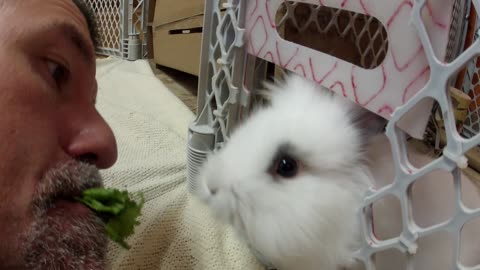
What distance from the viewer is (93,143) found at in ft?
1.73

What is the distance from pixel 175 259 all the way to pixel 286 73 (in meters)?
0.39

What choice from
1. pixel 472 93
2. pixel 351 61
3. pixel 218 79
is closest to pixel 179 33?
pixel 218 79

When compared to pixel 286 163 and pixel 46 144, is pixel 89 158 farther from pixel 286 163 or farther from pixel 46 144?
pixel 286 163

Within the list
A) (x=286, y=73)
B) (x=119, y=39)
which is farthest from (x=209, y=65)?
(x=119, y=39)

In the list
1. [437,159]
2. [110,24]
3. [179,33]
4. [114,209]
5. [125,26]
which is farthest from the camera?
[110,24]

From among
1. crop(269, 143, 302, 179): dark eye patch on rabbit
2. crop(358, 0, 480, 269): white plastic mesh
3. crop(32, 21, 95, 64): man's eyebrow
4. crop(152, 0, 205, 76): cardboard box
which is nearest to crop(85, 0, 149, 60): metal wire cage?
crop(152, 0, 205, 76): cardboard box

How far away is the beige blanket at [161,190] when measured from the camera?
0.77 meters

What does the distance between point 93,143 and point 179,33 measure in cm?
117

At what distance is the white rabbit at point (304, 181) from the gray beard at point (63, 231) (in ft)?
0.65

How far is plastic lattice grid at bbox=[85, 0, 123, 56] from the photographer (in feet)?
6.81

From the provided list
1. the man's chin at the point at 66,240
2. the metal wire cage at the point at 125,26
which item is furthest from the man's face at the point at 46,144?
the metal wire cage at the point at 125,26

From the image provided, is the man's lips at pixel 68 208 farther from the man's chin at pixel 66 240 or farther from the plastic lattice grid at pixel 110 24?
the plastic lattice grid at pixel 110 24

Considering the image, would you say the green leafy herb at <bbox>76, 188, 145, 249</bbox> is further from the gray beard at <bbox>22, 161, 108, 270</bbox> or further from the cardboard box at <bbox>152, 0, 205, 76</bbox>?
the cardboard box at <bbox>152, 0, 205, 76</bbox>

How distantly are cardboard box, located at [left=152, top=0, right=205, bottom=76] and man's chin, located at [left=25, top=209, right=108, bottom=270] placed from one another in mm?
938
